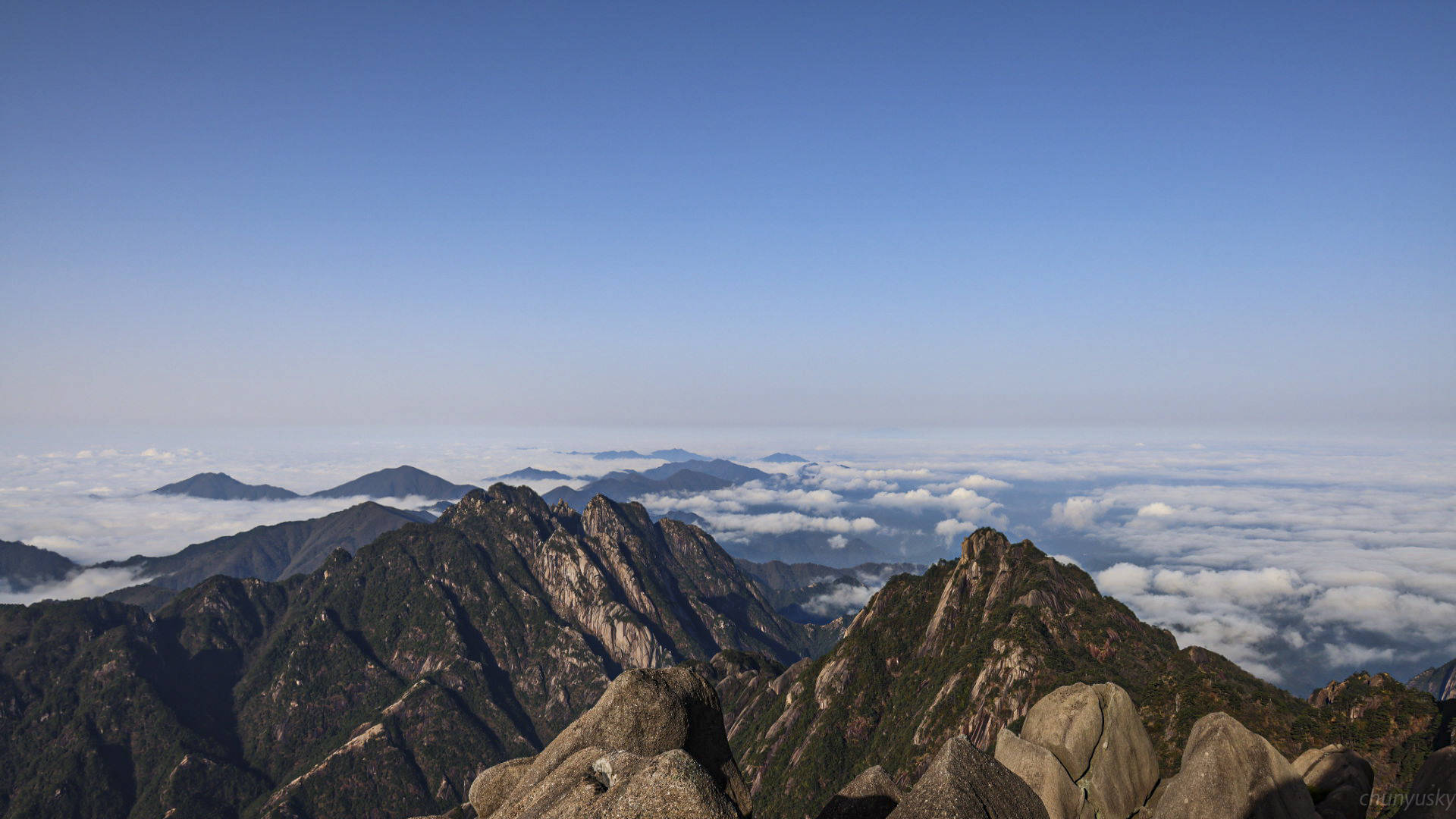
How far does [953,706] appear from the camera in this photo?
135 meters

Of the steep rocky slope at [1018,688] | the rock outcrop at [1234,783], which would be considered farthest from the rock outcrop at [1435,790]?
the steep rocky slope at [1018,688]

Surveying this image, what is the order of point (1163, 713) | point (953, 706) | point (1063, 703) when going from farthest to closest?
point (953, 706)
point (1163, 713)
point (1063, 703)

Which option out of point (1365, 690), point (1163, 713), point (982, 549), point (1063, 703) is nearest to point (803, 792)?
point (982, 549)

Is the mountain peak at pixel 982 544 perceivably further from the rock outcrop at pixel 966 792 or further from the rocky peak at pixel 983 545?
the rock outcrop at pixel 966 792

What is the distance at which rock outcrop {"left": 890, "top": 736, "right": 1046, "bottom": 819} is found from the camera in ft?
58.5

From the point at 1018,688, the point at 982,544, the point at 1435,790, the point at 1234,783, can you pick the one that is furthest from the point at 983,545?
the point at 1435,790

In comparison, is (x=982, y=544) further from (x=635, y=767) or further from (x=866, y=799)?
(x=635, y=767)

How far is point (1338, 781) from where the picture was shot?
28094 mm

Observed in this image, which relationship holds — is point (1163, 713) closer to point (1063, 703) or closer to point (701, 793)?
point (1063, 703)

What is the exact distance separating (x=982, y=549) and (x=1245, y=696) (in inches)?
4673

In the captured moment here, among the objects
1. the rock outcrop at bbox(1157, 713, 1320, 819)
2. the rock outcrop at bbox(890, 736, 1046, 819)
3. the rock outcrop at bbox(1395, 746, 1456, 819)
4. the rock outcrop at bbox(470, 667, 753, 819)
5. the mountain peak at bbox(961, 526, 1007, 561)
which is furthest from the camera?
the mountain peak at bbox(961, 526, 1007, 561)

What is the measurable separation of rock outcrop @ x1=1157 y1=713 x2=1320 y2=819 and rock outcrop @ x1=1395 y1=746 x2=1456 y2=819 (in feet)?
12.6

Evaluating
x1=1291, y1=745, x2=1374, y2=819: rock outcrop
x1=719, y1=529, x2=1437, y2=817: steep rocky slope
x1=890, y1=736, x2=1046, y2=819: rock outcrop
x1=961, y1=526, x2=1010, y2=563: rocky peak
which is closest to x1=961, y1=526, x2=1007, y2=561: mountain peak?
x1=961, y1=526, x2=1010, y2=563: rocky peak

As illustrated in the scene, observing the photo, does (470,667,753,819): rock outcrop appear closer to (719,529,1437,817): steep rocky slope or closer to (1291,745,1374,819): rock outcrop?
(1291,745,1374,819): rock outcrop
